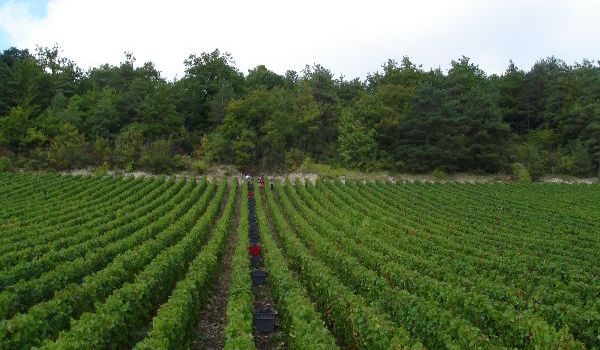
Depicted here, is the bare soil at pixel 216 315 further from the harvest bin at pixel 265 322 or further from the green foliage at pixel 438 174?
the green foliage at pixel 438 174

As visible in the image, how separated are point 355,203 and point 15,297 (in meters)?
24.2

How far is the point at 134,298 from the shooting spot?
11594mm

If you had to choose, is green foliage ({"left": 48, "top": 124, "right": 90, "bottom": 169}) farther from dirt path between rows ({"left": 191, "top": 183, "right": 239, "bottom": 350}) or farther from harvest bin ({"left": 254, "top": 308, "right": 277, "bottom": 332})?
harvest bin ({"left": 254, "top": 308, "right": 277, "bottom": 332})

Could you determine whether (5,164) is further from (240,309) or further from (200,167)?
(240,309)

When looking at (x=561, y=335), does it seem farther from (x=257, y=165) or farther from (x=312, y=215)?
(x=257, y=165)

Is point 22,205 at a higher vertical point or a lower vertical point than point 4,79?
lower

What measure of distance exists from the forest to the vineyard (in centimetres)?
2384

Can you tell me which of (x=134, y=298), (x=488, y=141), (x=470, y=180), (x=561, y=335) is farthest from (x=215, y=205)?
(x=488, y=141)

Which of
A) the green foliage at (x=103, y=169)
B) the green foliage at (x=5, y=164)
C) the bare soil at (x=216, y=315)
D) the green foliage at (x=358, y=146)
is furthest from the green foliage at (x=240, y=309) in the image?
the green foliage at (x=5, y=164)

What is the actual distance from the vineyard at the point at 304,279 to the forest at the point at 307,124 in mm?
23837

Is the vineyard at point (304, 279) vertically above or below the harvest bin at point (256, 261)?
above

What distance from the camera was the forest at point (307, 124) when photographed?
180 feet

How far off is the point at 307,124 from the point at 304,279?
4623 cm

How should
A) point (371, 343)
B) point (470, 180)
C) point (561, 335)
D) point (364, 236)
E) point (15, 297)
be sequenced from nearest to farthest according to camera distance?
1. point (561, 335)
2. point (371, 343)
3. point (15, 297)
4. point (364, 236)
5. point (470, 180)
